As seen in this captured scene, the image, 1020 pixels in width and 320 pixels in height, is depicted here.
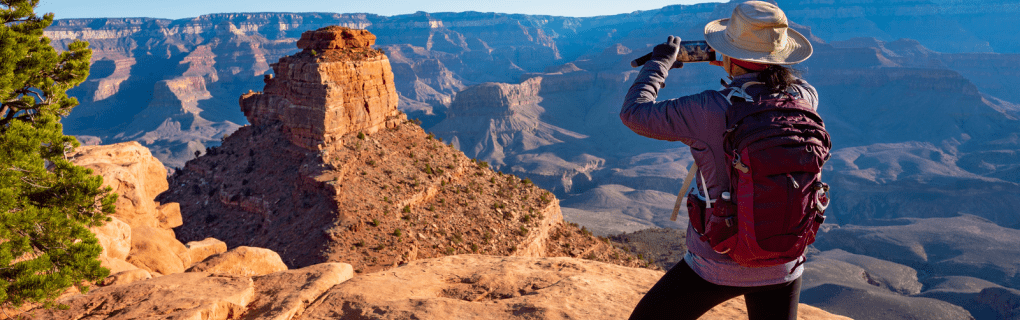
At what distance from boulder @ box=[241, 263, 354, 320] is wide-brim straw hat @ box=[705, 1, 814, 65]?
517 cm

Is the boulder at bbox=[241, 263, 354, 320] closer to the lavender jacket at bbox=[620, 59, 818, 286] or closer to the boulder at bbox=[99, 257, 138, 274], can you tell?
the boulder at bbox=[99, 257, 138, 274]

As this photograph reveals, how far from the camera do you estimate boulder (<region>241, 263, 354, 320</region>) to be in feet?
19.5

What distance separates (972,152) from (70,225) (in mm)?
150330

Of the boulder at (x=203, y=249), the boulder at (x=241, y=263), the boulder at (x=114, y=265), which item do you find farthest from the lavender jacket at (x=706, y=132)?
the boulder at (x=203, y=249)

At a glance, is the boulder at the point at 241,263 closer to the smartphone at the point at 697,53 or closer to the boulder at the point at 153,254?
the boulder at the point at 153,254

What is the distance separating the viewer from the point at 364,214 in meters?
21.2

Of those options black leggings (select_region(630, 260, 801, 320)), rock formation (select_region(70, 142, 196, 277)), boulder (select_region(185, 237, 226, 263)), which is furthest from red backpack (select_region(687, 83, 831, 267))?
boulder (select_region(185, 237, 226, 263))

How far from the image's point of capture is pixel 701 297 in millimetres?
3734

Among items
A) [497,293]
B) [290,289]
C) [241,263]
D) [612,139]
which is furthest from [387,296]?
[612,139]

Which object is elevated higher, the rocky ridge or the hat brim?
the hat brim

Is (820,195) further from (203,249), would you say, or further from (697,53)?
(203,249)

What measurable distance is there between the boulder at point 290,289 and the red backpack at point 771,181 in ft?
15.7

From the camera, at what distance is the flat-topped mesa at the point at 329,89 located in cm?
2350

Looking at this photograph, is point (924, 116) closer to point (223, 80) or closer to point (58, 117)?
point (58, 117)
